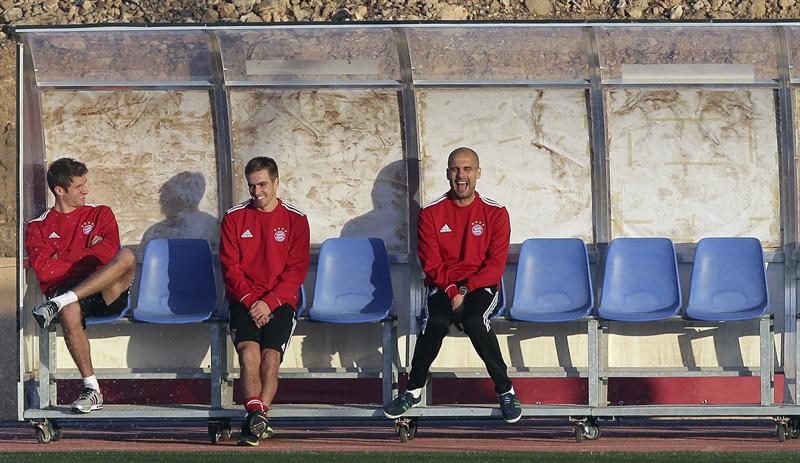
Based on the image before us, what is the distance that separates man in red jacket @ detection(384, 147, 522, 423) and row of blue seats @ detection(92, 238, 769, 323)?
0.40 metres

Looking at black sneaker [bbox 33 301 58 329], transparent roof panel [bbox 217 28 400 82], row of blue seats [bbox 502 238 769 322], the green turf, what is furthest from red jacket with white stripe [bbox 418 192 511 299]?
black sneaker [bbox 33 301 58 329]

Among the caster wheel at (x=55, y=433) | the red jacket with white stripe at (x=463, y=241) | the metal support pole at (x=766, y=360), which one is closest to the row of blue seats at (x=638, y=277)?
the metal support pole at (x=766, y=360)

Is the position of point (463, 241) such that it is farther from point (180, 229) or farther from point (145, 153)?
point (145, 153)

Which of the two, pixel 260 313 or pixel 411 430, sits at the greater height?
pixel 260 313

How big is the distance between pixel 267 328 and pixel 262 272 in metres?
0.42

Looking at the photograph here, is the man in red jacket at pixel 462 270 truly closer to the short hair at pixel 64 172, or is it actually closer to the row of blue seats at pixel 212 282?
the row of blue seats at pixel 212 282

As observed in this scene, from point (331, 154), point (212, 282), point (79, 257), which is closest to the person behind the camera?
point (79, 257)

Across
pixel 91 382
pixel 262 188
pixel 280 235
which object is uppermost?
pixel 262 188

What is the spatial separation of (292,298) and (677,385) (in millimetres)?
2578

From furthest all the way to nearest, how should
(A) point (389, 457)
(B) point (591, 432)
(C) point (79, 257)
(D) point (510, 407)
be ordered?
(C) point (79, 257), (B) point (591, 432), (D) point (510, 407), (A) point (389, 457)

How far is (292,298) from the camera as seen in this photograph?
28.9ft

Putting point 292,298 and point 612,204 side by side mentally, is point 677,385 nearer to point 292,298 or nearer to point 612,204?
point 612,204

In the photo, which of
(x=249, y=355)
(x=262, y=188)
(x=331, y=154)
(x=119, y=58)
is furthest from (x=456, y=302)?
(x=119, y=58)

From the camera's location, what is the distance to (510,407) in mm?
8477
